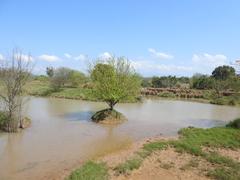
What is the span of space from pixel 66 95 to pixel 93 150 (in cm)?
3056

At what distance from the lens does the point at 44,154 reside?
11.9 m

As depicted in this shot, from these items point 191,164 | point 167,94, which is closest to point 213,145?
point 191,164

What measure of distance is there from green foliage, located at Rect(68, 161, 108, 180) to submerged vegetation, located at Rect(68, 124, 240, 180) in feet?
1.38

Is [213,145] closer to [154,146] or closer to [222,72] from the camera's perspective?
[154,146]

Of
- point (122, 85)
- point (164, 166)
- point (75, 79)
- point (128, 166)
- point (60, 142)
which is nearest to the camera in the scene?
point (128, 166)

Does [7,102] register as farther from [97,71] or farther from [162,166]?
[162,166]

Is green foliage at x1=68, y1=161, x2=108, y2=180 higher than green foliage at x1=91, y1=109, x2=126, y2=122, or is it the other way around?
green foliage at x1=91, y1=109, x2=126, y2=122

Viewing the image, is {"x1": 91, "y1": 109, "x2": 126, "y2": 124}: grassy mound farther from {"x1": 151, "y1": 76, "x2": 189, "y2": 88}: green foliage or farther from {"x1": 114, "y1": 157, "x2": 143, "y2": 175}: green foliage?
{"x1": 151, "y1": 76, "x2": 189, "y2": 88}: green foliage

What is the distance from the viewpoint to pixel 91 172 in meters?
8.79

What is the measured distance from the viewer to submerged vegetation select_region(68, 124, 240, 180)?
30.2 feet

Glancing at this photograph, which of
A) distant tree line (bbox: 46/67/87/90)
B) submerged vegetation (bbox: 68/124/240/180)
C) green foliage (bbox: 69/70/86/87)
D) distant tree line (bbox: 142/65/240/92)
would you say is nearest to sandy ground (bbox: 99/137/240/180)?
submerged vegetation (bbox: 68/124/240/180)

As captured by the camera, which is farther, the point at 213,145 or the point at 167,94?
the point at 167,94

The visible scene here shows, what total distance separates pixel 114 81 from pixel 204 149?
35.8 ft

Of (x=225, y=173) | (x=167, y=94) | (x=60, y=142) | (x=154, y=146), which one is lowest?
(x=225, y=173)
